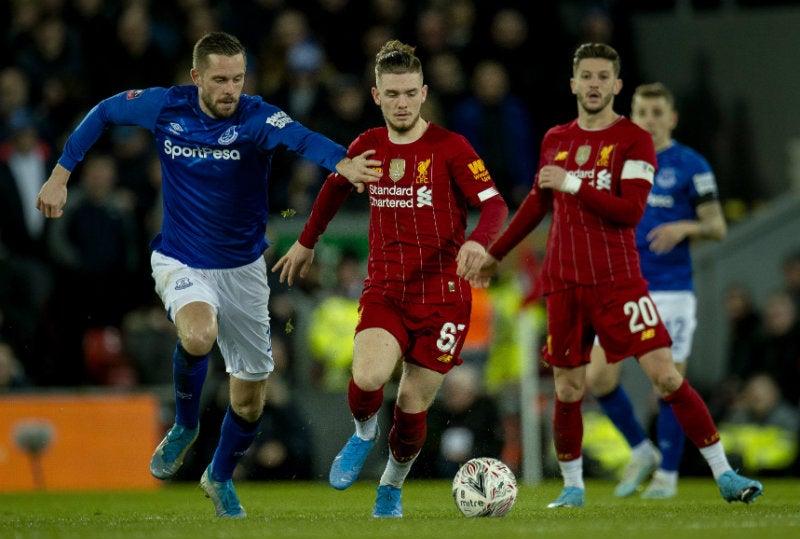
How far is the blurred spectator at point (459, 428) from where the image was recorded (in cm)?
1243

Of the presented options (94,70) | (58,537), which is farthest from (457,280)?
(94,70)

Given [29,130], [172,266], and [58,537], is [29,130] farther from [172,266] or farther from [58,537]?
[58,537]

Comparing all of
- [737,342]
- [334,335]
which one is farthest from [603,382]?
[737,342]

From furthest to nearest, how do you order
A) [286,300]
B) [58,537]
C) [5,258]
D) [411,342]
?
[5,258] → [286,300] → [411,342] → [58,537]

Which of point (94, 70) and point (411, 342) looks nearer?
point (411, 342)

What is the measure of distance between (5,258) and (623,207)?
6.92 meters

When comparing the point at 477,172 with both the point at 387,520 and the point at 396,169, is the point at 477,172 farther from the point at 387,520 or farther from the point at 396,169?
the point at 387,520

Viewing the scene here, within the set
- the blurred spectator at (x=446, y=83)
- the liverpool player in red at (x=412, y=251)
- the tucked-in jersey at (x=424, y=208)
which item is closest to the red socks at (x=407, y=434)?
the liverpool player in red at (x=412, y=251)

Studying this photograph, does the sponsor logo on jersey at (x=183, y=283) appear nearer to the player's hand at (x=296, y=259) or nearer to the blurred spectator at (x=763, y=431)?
the player's hand at (x=296, y=259)

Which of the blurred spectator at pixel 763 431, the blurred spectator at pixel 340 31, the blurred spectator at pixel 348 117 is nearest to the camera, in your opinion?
the blurred spectator at pixel 763 431

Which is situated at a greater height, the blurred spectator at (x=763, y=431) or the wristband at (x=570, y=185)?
the wristband at (x=570, y=185)

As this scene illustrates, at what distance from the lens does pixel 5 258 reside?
1364 centimetres

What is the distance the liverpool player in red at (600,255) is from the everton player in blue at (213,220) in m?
1.32

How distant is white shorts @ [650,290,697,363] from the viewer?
34.6 ft
